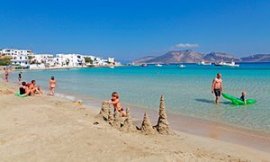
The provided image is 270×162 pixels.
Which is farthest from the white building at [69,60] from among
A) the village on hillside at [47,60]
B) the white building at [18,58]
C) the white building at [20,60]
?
the white building at [18,58]

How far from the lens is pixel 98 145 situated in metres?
7.40

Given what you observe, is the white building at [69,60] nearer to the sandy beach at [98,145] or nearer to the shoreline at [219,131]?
the shoreline at [219,131]

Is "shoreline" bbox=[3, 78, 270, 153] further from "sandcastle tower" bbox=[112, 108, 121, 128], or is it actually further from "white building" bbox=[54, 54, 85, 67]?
"white building" bbox=[54, 54, 85, 67]

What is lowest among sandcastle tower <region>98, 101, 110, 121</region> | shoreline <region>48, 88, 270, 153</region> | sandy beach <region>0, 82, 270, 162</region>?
shoreline <region>48, 88, 270, 153</region>

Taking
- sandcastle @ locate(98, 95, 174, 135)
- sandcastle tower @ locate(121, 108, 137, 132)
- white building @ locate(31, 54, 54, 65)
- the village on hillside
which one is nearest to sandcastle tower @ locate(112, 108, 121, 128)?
sandcastle @ locate(98, 95, 174, 135)

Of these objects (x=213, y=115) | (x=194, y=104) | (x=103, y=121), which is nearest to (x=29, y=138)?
(x=103, y=121)

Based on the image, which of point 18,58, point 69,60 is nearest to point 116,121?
point 18,58

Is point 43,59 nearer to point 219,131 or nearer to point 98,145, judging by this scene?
point 219,131

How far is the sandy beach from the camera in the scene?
6754 mm

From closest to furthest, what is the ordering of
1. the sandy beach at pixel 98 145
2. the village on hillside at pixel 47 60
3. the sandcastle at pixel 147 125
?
the sandy beach at pixel 98 145, the sandcastle at pixel 147 125, the village on hillside at pixel 47 60

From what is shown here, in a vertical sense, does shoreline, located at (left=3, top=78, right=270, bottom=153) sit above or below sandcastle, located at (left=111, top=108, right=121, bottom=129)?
below

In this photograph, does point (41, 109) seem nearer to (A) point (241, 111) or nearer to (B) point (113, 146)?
(B) point (113, 146)

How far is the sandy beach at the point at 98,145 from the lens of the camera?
675cm

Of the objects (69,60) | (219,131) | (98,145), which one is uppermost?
(69,60)
